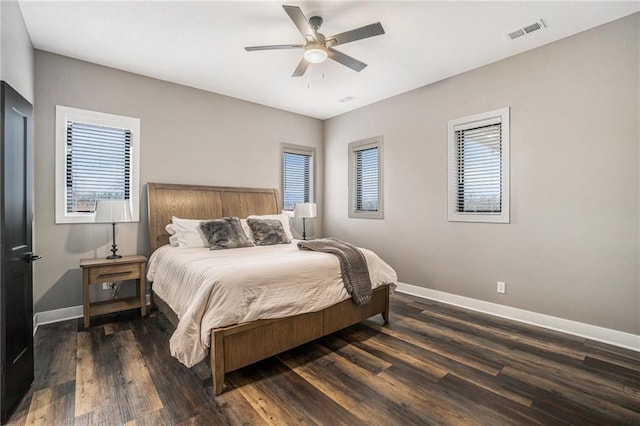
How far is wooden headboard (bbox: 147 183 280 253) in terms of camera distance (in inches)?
156

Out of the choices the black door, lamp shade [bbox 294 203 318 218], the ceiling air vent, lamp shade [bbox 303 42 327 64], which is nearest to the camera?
the black door

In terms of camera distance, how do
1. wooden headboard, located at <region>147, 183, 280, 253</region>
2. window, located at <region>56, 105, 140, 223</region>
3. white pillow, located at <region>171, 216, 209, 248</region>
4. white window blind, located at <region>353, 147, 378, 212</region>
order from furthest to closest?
white window blind, located at <region>353, 147, 378, 212</region> → wooden headboard, located at <region>147, 183, 280, 253</region> → white pillow, located at <region>171, 216, 209, 248</region> → window, located at <region>56, 105, 140, 223</region>

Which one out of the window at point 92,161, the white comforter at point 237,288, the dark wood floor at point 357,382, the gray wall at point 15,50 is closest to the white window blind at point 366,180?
the white comforter at point 237,288

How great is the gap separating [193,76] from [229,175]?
1.47 m

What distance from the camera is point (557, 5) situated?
8.61 feet

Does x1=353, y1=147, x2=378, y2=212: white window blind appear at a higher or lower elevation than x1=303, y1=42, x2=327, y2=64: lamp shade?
lower

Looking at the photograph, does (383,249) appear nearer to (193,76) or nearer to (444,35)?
(444,35)

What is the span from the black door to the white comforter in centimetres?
94

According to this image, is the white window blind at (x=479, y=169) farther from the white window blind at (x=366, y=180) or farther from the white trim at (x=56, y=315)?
the white trim at (x=56, y=315)

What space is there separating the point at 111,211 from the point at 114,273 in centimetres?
69

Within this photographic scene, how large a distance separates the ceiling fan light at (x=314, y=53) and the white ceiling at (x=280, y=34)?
291mm

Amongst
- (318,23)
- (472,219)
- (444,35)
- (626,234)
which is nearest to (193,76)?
(318,23)

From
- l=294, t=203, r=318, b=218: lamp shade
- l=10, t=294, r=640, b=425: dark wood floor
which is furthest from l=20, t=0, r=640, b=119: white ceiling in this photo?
l=10, t=294, r=640, b=425: dark wood floor

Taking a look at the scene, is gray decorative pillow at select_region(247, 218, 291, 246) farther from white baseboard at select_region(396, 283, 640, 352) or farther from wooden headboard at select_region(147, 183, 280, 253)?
white baseboard at select_region(396, 283, 640, 352)
